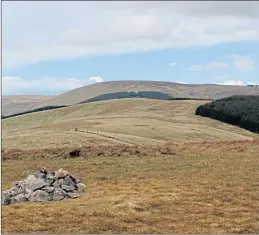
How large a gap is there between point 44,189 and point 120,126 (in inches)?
2812

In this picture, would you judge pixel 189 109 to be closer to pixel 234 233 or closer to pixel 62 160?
pixel 62 160

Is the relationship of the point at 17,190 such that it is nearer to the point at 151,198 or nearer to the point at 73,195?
the point at 73,195

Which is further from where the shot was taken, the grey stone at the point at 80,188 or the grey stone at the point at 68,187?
the grey stone at the point at 80,188

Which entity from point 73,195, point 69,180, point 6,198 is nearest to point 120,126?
point 69,180

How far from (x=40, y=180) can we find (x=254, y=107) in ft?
397

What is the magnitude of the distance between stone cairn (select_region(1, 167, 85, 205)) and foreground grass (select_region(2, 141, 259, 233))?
3.68ft

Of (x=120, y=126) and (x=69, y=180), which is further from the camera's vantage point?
(x=120, y=126)

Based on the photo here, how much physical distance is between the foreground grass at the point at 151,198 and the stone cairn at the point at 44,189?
3.68ft

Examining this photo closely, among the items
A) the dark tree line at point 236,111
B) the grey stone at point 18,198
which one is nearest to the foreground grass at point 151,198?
the grey stone at point 18,198

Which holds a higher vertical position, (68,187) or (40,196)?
(68,187)

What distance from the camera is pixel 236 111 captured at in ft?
451

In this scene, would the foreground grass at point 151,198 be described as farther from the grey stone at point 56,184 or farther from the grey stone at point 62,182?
the grey stone at point 56,184

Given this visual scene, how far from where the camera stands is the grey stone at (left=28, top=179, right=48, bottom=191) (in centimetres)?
2820

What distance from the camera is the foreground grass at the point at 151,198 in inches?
811
